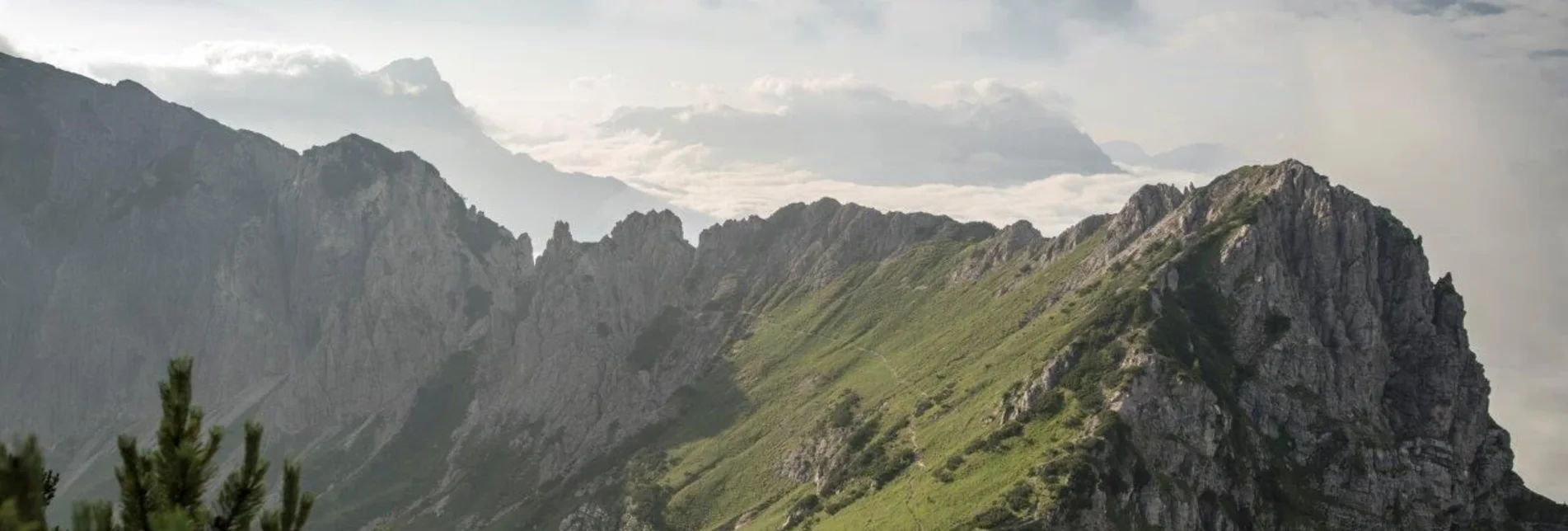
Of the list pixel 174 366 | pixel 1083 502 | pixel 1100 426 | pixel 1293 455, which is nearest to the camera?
pixel 174 366

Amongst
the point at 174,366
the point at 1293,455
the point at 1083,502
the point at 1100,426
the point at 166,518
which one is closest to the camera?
the point at 166,518

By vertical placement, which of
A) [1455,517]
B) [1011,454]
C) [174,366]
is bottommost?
[1455,517]

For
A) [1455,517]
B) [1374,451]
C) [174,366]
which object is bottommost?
[1455,517]

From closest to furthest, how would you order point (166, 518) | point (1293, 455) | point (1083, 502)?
point (166, 518), point (1083, 502), point (1293, 455)

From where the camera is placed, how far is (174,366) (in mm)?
27594

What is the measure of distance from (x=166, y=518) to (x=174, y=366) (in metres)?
6.53

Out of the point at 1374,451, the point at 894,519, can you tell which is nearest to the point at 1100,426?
the point at 894,519

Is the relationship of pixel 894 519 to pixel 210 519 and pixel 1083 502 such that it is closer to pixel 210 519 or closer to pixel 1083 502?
pixel 1083 502

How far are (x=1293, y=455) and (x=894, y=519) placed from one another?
277 feet

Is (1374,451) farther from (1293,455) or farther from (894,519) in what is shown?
(894,519)

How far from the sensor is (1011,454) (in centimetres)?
19050

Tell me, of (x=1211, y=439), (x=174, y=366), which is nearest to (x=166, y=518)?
(x=174, y=366)

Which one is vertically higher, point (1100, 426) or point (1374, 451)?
point (1100, 426)

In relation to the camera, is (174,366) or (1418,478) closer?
(174,366)
